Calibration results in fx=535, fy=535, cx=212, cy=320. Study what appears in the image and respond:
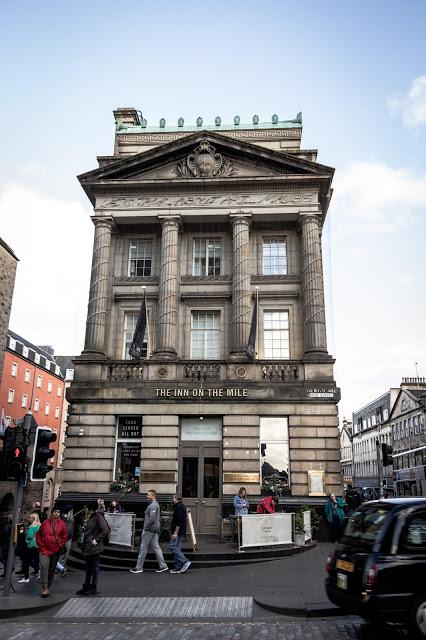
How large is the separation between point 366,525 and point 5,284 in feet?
114

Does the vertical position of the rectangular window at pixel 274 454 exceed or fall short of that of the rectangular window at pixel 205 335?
it falls short

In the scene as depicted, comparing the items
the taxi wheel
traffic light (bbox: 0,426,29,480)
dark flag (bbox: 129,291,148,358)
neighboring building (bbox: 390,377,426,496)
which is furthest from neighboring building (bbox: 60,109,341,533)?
neighboring building (bbox: 390,377,426,496)

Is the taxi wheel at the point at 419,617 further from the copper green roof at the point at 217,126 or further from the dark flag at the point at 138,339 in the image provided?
the copper green roof at the point at 217,126

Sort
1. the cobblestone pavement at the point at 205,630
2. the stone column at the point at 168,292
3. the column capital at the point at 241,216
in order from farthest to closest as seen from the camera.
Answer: the column capital at the point at 241,216, the stone column at the point at 168,292, the cobblestone pavement at the point at 205,630

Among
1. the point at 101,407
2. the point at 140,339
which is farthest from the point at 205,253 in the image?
the point at 101,407

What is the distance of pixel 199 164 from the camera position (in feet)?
87.5

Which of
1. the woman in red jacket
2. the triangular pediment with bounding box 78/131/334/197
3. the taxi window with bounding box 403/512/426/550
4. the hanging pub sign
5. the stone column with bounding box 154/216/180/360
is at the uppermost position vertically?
the triangular pediment with bounding box 78/131/334/197

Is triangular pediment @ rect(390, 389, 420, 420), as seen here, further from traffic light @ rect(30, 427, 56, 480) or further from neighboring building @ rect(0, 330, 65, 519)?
traffic light @ rect(30, 427, 56, 480)

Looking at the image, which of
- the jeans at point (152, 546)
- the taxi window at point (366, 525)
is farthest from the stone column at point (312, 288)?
the taxi window at point (366, 525)

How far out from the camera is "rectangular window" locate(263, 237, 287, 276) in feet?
86.4

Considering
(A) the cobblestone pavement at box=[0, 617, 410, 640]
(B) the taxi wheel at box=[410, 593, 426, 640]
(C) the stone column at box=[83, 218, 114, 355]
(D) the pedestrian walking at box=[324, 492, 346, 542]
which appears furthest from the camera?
(C) the stone column at box=[83, 218, 114, 355]

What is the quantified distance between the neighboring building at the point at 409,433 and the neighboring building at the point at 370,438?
14.2ft

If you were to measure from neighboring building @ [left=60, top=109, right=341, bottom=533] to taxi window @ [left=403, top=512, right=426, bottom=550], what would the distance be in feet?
45.1

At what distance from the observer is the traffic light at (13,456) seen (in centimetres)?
1178
